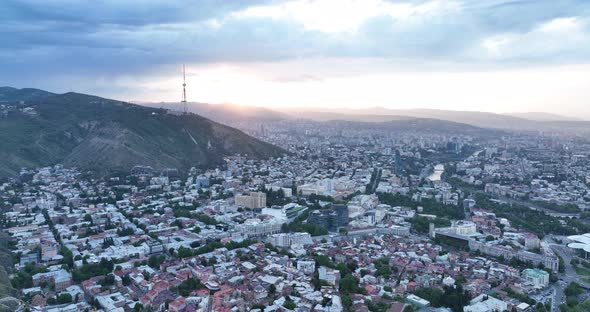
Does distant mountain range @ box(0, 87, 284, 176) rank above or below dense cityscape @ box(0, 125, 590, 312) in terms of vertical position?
above

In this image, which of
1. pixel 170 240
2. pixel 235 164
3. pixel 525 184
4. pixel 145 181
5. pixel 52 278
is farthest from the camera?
pixel 235 164

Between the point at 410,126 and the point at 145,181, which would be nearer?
the point at 145,181

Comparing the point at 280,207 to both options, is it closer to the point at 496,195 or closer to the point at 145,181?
the point at 145,181

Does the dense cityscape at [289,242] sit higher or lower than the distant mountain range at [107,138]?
lower

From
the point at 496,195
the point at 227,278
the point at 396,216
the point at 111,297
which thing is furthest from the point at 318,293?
the point at 496,195

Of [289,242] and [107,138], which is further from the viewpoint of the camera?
[107,138]

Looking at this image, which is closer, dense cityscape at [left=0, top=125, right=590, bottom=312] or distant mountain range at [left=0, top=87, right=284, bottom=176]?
dense cityscape at [left=0, top=125, right=590, bottom=312]

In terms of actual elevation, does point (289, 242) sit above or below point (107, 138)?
below

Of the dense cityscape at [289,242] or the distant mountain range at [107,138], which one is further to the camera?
the distant mountain range at [107,138]
